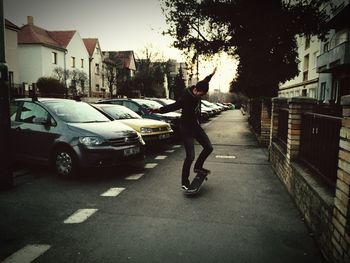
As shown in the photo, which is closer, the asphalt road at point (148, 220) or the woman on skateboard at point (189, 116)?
the asphalt road at point (148, 220)

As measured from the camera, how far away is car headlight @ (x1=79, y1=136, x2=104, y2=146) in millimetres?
6379

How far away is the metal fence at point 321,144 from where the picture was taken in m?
3.78

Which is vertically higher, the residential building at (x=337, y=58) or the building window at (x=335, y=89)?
the residential building at (x=337, y=58)

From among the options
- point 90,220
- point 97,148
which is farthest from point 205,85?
point 90,220

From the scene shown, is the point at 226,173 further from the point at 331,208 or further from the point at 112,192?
the point at 331,208

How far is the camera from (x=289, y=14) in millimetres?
16609

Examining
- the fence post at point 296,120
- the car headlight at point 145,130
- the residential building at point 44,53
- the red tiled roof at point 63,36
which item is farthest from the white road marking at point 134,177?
the red tiled roof at point 63,36

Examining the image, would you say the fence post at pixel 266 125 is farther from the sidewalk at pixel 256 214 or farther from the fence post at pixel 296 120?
the fence post at pixel 296 120

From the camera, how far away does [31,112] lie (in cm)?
730

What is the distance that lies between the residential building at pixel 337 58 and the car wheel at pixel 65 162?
1984cm

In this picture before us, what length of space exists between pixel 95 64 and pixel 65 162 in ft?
149

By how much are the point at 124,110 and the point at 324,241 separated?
26.4 feet

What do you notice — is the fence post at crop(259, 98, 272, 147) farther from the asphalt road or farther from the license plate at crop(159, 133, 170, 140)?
the asphalt road

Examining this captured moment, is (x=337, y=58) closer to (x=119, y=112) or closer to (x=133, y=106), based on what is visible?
(x=133, y=106)
